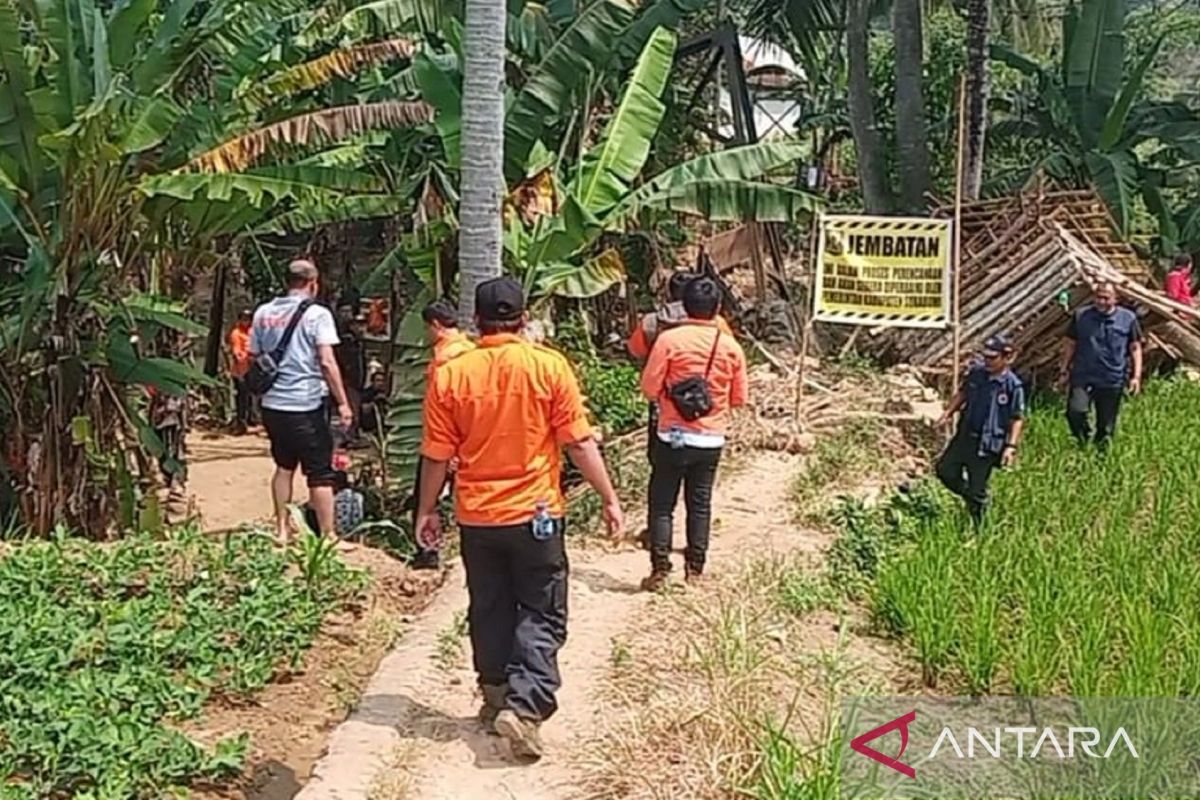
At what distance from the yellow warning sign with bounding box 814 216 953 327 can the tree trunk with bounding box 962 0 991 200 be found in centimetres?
454

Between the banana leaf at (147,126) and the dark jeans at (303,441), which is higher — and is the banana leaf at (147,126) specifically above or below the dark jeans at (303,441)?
above

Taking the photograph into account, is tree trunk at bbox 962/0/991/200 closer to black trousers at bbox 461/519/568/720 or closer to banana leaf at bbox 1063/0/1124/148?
banana leaf at bbox 1063/0/1124/148

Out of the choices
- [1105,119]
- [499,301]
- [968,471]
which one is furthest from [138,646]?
[1105,119]

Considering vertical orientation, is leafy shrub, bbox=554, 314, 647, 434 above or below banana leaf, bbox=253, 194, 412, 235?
below

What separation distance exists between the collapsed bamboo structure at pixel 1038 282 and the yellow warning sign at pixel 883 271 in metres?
1.68

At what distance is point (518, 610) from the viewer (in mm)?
5059

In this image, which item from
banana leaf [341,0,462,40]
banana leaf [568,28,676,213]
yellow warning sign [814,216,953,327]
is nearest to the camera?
banana leaf [568,28,676,213]

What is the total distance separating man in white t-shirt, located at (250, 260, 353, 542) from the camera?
7.89 m

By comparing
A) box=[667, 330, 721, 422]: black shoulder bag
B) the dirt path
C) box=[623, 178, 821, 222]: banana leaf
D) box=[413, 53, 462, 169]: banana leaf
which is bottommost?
the dirt path

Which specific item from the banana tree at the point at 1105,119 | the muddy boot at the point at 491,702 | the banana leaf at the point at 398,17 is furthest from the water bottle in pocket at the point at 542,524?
the banana tree at the point at 1105,119

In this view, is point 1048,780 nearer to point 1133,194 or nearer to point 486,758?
point 486,758

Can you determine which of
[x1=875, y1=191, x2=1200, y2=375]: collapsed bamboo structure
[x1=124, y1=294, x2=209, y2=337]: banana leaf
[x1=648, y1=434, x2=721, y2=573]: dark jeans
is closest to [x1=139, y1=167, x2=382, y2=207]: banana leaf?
[x1=124, y1=294, x2=209, y2=337]: banana leaf

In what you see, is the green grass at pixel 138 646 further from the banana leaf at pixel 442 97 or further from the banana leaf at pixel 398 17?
the banana leaf at pixel 398 17

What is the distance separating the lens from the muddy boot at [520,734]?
4.82 m
